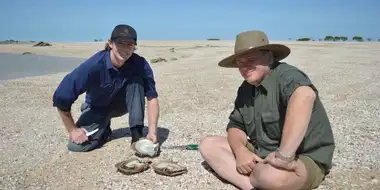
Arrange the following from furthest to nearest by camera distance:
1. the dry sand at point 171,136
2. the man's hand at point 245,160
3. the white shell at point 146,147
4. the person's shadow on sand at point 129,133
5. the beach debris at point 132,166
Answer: the person's shadow on sand at point 129,133 < the white shell at point 146,147 < the beach debris at point 132,166 < the dry sand at point 171,136 < the man's hand at point 245,160

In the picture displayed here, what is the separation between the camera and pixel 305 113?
2924 mm

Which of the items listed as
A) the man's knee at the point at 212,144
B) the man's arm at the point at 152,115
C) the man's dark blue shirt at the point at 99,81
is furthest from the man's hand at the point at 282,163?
the man's dark blue shirt at the point at 99,81

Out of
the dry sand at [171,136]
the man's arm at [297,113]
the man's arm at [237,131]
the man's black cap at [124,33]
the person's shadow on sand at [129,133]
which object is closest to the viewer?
the man's arm at [297,113]

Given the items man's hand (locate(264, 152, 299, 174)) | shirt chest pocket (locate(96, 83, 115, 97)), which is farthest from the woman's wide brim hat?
shirt chest pocket (locate(96, 83, 115, 97))

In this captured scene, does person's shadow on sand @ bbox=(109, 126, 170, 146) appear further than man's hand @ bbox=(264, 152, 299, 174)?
Yes

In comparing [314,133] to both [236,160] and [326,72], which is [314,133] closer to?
[236,160]

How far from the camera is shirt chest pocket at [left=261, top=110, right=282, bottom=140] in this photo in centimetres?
326

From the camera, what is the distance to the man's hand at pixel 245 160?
3.42 meters

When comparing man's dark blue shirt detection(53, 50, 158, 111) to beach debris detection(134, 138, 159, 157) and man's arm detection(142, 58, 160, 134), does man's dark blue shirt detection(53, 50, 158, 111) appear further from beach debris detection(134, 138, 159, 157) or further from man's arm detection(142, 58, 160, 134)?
beach debris detection(134, 138, 159, 157)

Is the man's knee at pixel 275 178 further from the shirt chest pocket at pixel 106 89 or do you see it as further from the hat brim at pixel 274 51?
the shirt chest pocket at pixel 106 89

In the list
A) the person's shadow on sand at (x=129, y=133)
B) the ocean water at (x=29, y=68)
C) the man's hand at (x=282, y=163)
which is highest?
the man's hand at (x=282, y=163)

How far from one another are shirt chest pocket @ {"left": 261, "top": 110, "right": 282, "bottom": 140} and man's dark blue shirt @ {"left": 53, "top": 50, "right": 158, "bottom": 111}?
178 cm

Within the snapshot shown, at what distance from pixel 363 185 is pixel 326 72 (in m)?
8.71

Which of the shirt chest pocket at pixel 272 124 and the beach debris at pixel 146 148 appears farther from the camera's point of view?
the beach debris at pixel 146 148
